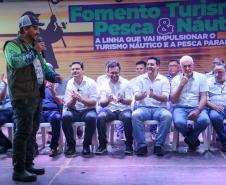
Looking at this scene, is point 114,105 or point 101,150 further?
point 114,105

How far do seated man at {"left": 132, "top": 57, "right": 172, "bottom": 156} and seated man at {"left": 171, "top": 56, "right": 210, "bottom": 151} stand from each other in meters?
0.13

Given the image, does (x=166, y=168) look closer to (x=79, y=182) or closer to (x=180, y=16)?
(x=79, y=182)

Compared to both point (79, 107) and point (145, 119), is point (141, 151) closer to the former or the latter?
point (145, 119)

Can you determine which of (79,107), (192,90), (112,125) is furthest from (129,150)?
(192,90)

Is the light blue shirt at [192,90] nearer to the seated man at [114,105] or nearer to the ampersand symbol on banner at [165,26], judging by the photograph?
the seated man at [114,105]

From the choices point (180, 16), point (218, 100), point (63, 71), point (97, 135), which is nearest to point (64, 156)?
point (97, 135)

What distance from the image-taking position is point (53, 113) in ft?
16.4

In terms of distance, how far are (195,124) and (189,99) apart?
0.39m

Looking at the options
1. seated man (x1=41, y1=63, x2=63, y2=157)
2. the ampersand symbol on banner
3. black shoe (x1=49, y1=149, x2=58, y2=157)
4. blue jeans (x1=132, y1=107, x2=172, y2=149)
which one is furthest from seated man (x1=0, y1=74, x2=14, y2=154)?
the ampersand symbol on banner

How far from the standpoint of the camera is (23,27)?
3.62 m

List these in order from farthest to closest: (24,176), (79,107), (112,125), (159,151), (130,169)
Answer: (112,125), (79,107), (159,151), (130,169), (24,176)

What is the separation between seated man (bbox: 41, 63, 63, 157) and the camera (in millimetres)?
4875

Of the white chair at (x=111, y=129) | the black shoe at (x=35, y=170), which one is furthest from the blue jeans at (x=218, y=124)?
the black shoe at (x=35, y=170)

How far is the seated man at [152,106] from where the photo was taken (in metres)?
4.82
